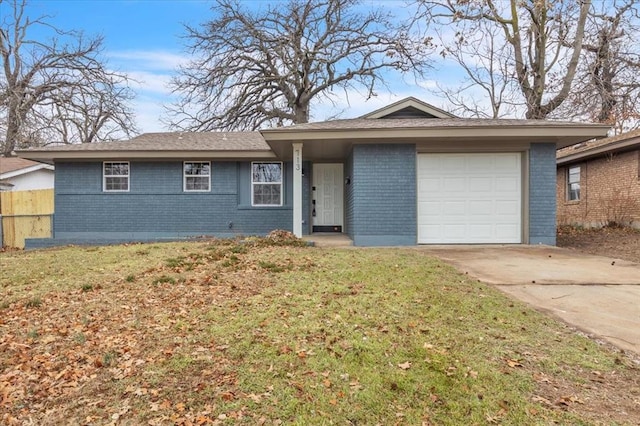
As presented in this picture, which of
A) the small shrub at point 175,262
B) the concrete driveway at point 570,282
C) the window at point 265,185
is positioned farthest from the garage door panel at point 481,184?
the small shrub at point 175,262

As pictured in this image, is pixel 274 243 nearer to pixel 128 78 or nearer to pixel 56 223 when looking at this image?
pixel 56 223

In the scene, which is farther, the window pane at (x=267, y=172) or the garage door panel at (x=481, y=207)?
the window pane at (x=267, y=172)

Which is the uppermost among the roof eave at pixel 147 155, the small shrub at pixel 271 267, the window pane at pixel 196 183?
the roof eave at pixel 147 155

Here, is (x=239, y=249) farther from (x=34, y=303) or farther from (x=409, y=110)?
(x=409, y=110)

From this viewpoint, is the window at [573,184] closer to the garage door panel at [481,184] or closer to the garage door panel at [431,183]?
the garage door panel at [481,184]

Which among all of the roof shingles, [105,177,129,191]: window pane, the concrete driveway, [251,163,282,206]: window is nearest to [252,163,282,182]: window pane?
[251,163,282,206]: window

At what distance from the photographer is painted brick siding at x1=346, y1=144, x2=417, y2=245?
32.0 ft

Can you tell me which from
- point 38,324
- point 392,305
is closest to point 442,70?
point 392,305

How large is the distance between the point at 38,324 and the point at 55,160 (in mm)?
10506

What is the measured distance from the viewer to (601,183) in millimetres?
14977

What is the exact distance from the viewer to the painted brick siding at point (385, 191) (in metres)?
9.77

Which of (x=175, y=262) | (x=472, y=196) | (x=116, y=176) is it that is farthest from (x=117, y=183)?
(x=472, y=196)

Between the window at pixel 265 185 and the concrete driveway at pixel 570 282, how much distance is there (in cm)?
557

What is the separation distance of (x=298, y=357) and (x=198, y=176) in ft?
34.5
